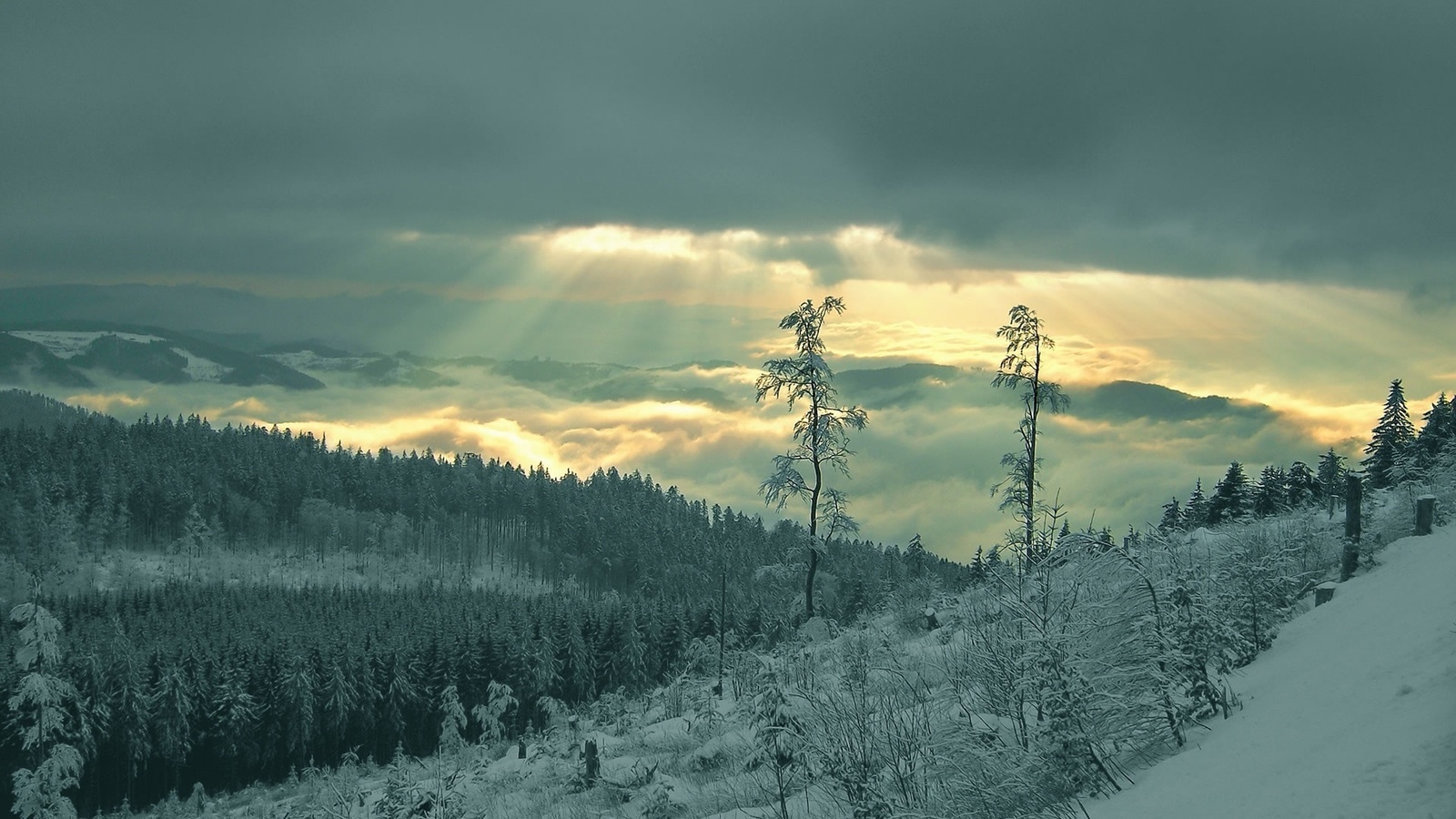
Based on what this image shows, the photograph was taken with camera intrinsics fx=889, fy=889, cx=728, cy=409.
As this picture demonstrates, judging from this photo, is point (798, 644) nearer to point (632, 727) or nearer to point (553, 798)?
point (632, 727)

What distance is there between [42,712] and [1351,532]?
4364 centimetres

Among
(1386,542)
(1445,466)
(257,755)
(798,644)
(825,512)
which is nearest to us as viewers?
(1386,542)

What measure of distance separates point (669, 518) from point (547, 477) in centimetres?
3604

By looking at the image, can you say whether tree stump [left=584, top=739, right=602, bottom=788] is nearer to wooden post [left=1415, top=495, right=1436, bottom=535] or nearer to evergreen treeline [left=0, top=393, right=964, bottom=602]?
wooden post [left=1415, top=495, right=1436, bottom=535]

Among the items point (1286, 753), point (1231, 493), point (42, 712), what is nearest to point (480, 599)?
point (42, 712)

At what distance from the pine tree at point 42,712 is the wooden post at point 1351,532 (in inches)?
1545

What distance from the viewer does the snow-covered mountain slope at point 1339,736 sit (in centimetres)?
504

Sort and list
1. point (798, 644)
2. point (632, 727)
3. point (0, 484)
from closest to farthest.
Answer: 1. point (632, 727)
2. point (798, 644)
3. point (0, 484)

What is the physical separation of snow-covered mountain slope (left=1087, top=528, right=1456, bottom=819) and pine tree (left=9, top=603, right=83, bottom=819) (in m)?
38.6

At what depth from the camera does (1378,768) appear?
519 centimetres

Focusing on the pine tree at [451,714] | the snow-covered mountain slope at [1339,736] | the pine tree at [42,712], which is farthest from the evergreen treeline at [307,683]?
the snow-covered mountain slope at [1339,736]

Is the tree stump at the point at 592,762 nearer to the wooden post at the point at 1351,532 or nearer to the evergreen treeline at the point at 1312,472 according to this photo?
the wooden post at the point at 1351,532

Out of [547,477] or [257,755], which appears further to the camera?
[547,477]

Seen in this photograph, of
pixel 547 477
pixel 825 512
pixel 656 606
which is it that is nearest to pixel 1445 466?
pixel 825 512
